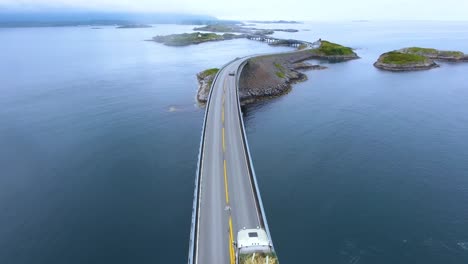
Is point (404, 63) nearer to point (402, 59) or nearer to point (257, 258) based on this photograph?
point (402, 59)

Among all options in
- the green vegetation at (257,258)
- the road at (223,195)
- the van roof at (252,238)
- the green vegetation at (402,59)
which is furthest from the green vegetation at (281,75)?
the green vegetation at (257,258)

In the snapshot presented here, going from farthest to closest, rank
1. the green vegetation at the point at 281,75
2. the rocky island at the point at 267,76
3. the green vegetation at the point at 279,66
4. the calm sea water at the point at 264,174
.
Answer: the green vegetation at the point at 279,66 < the green vegetation at the point at 281,75 < the rocky island at the point at 267,76 < the calm sea water at the point at 264,174

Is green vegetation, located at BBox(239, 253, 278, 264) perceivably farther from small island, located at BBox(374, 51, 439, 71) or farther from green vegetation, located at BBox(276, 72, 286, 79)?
small island, located at BBox(374, 51, 439, 71)

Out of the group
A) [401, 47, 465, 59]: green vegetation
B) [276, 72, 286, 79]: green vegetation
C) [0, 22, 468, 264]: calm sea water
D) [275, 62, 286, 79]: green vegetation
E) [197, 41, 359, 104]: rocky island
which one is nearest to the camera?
[0, 22, 468, 264]: calm sea water

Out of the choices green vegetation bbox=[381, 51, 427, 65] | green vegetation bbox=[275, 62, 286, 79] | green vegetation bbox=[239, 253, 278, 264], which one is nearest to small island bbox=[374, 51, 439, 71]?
green vegetation bbox=[381, 51, 427, 65]

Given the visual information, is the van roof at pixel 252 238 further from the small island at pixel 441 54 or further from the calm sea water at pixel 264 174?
the small island at pixel 441 54

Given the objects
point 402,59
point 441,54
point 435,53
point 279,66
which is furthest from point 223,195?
point 441,54
